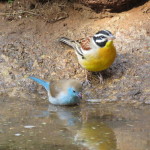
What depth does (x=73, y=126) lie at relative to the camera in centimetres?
707

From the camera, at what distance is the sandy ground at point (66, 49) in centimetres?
870

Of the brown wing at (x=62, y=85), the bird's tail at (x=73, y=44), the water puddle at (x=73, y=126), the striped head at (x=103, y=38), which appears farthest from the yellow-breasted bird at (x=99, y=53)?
the water puddle at (x=73, y=126)

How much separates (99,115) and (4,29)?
3.58m

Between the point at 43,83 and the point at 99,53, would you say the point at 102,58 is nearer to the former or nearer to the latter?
the point at 99,53

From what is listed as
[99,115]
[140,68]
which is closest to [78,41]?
[140,68]

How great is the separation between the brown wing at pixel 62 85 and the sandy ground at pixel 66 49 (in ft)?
1.53

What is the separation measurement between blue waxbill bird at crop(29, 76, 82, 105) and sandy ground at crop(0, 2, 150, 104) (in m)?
0.47

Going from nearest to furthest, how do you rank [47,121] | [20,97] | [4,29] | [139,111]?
[47,121]
[139,111]
[20,97]
[4,29]

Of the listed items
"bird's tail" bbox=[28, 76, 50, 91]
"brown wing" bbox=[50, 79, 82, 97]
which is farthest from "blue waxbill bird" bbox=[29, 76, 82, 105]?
"bird's tail" bbox=[28, 76, 50, 91]

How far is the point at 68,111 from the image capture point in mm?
7957

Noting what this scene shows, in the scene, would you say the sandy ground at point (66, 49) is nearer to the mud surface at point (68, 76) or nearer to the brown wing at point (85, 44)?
the mud surface at point (68, 76)

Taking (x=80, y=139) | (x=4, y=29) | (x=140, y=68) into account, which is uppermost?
(x=4, y=29)

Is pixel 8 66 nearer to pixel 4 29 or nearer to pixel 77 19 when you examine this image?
pixel 4 29

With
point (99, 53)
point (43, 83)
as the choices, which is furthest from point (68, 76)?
point (99, 53)
